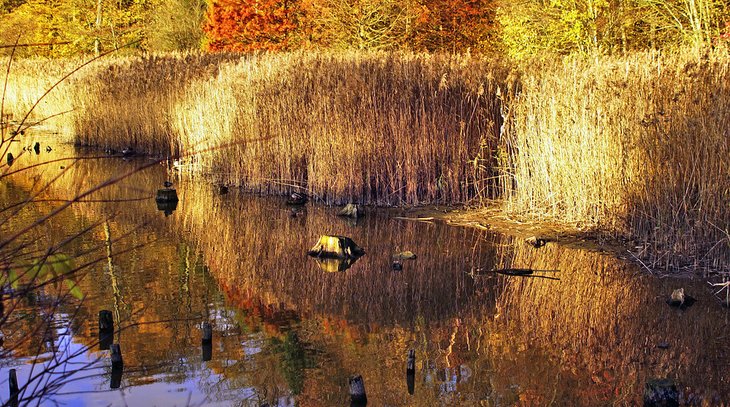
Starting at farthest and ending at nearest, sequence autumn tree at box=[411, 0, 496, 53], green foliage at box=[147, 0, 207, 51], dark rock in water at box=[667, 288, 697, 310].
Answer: green foliage at box=[147, 0, 207, 51], autumn tree at box=[411, 0, 496, 53], dark rock in water at box=[667, 288, 697, 310]

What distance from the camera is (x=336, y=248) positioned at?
352 inches

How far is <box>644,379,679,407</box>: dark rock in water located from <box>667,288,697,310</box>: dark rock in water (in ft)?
7.21

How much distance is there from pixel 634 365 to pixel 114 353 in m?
3.26

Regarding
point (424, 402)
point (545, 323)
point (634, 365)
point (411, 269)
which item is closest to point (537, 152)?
point (411, 269)

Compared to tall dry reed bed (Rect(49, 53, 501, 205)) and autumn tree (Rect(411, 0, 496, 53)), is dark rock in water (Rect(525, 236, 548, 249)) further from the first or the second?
autumn tree (Rect(411, 0, 496, 53))

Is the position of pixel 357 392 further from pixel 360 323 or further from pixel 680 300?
pixel 680 300

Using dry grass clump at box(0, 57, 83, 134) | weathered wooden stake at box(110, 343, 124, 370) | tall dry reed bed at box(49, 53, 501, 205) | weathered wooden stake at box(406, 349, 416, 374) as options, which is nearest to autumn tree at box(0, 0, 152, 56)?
dry grass clump at box(0, 57, 83, 134)

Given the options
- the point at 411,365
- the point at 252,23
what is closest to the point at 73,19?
the point at 252,23

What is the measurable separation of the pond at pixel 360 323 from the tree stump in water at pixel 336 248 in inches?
→ 5.9

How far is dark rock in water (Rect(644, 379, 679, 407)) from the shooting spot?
16.1ft

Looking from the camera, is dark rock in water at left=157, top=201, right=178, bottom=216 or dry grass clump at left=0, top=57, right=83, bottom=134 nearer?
dark rock in water at left=157, top=201, right=178, bottom=216

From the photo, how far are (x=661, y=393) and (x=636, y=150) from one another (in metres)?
4.12

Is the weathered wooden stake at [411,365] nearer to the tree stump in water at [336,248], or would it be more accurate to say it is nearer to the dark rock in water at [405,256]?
the dark rock in water at [405,256]

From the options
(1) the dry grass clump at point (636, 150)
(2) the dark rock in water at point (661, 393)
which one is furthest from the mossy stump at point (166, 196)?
(2) the dark rock in water at point (661, 393)
